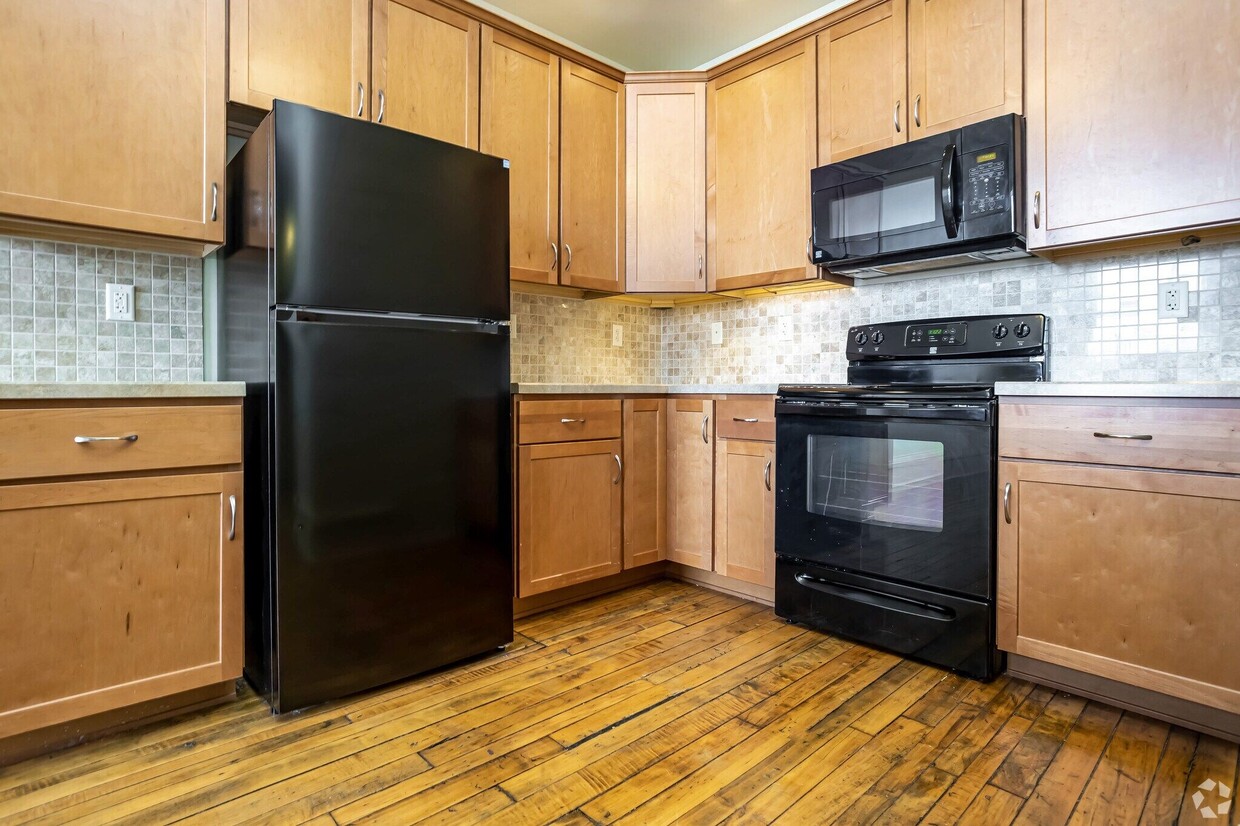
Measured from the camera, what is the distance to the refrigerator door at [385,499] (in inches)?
68.6

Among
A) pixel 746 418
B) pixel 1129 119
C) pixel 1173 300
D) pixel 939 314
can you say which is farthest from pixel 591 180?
pixel 1173 300

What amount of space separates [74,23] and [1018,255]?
285cm

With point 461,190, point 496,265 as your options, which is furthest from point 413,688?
point 461,190

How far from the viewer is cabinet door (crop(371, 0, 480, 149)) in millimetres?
2270

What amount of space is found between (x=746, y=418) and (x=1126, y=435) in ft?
4.02

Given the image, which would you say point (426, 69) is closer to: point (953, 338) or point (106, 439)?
point (106, 439)

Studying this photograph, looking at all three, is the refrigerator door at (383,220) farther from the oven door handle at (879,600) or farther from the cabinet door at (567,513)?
the oven door handle at (879,600)

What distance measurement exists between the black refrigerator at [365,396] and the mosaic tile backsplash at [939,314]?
95 cm

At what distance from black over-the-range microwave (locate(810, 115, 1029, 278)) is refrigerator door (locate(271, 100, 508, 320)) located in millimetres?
1274

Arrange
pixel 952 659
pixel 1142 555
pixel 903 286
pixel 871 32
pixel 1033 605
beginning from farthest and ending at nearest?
pixel 903 286
pixel 871 32
pixel 952 659
pixel 1033 605
pixel 1142 555

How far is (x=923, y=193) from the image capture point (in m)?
2.32

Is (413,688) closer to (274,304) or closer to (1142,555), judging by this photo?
(274,304)

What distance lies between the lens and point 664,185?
9.91 ft

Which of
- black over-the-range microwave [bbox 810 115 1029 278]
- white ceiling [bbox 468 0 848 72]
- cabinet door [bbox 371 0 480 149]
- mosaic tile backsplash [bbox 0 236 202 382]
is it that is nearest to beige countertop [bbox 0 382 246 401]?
mosaic tile backsplash [bbox 0 236 202 382]
